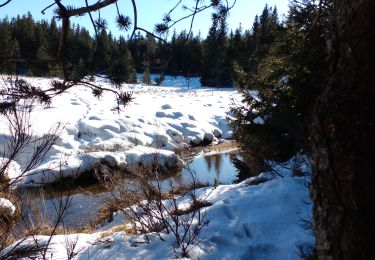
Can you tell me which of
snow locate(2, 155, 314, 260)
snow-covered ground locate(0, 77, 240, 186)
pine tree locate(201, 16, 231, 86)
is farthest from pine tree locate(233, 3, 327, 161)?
pine tree locate(201, 16, 231, 86)

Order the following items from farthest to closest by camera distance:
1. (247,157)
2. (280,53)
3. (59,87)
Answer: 1. (247,157)
2. (280,53)
3. (59,87)

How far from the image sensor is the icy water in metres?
8.30

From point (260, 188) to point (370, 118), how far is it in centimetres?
475

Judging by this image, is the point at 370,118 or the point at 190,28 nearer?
the point at 370,118

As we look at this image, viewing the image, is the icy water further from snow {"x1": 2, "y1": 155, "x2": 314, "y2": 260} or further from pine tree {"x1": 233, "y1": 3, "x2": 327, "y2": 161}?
pine tree {"x1": 233, "y1": 3, "x2": 327, "y2": 161}

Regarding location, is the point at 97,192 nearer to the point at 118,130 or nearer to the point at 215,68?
the point at 118,130

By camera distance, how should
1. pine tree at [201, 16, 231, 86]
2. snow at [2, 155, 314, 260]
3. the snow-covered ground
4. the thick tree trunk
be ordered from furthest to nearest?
pine tree at [201, 16, 231, 86] → the snow-covered ground → snow at [2, 155, 314, 260] → the thick tree trunk

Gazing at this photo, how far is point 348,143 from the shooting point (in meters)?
1.25

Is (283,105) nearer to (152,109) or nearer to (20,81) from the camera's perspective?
(20,81)

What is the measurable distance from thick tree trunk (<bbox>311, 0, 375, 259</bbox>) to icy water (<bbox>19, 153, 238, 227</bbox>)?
3574 millimetres

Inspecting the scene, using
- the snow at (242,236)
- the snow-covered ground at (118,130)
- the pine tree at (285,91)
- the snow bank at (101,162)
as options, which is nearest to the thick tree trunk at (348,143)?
the snow at (242,236)

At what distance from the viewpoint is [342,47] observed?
137cm

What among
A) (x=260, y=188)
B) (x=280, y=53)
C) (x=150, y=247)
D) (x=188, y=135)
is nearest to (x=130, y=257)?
(x=150, y=247)

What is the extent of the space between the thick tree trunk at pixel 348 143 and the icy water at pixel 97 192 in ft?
11.7
